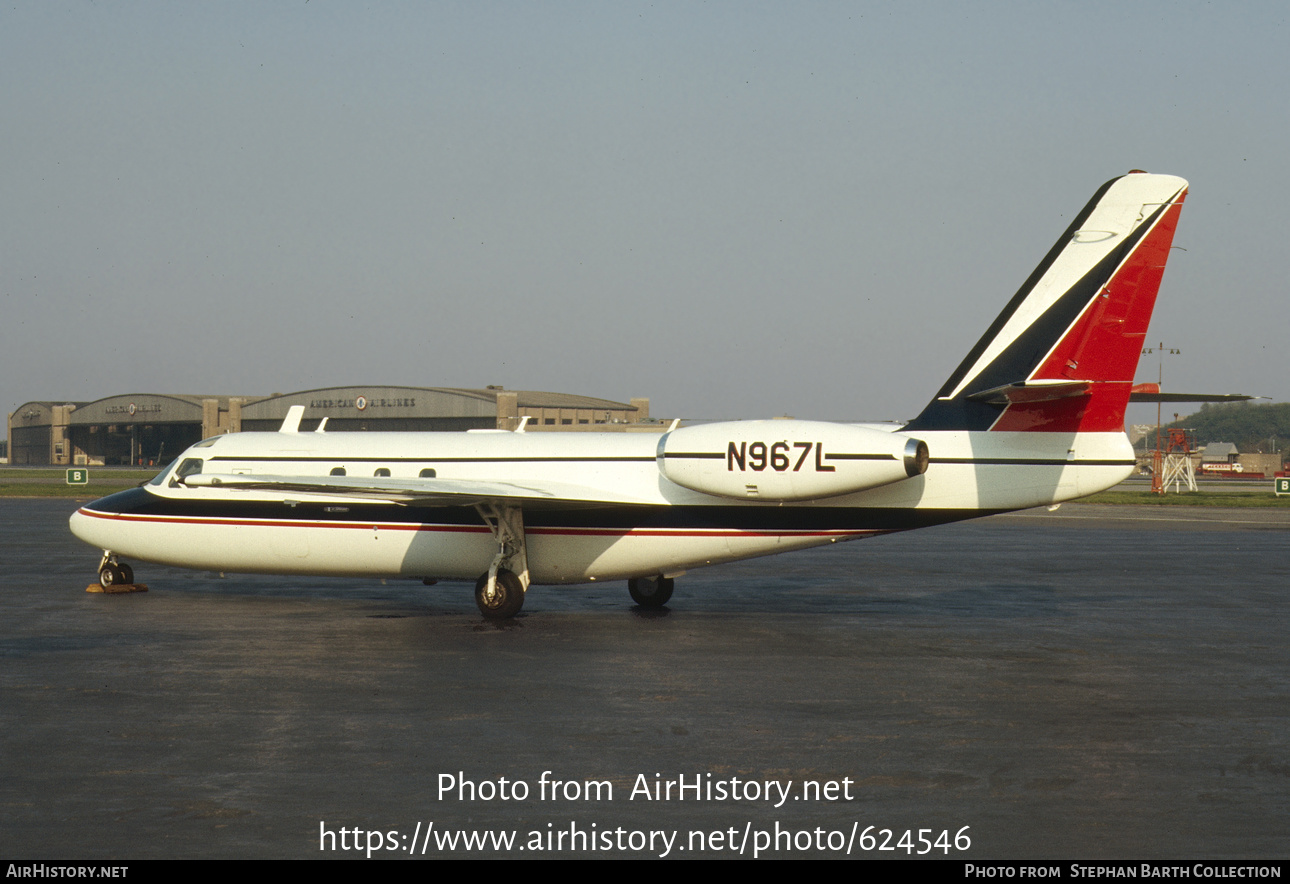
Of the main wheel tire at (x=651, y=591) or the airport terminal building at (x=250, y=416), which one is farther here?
the airport terminal building at (x=250, y=416)

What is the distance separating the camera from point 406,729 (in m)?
10.6

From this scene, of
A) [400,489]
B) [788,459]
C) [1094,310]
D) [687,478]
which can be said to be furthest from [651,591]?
[1094,310]

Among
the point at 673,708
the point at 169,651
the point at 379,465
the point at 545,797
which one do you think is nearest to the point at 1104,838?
the point at 545,797

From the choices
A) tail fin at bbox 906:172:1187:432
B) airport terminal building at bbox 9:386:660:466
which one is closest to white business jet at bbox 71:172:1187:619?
tail fin at bbox 906:172:1187:432

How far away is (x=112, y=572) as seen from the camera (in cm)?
2086

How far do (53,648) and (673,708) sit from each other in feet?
27.9

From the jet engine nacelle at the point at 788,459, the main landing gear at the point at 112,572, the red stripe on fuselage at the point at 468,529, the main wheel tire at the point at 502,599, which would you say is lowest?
the main landing gear at the point at 112,572

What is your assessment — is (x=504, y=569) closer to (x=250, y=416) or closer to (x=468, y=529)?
(x=468, y=529)

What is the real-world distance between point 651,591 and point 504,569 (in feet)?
8.78

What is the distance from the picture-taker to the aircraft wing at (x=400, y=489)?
16766 mm

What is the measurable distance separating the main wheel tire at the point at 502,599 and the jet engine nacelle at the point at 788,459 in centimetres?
301

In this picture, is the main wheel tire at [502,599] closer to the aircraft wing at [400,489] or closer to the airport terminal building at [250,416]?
the aircraft wing at [400,489]

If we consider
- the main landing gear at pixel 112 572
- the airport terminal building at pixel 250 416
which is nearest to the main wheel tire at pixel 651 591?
the main landing gear at pixel 112 572
